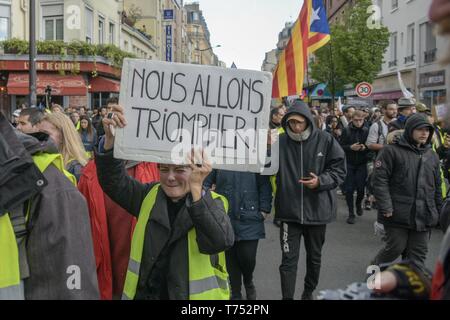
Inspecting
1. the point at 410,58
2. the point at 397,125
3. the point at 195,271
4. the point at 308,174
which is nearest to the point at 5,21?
the point at 397,125

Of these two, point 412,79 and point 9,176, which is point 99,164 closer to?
point 9,176

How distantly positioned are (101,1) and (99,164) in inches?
1071

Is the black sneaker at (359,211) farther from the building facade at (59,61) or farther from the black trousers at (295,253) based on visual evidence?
the building facade at (59,61)

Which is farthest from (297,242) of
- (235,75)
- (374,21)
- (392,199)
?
(374,21)

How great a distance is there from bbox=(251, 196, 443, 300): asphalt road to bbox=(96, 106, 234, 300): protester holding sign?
2.77 metres

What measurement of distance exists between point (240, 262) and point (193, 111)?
2612 mm

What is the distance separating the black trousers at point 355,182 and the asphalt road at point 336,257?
1.21ft

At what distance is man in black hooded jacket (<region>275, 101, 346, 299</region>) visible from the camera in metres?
5.26

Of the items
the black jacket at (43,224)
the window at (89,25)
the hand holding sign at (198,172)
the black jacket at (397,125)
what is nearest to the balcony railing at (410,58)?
the window at (89,25)

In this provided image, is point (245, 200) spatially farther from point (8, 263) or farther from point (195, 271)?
point (8, 263)

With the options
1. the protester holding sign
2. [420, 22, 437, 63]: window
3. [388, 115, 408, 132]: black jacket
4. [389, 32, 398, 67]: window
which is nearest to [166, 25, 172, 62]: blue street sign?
[389, 32, 398, 67]: window

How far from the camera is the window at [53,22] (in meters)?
25.1

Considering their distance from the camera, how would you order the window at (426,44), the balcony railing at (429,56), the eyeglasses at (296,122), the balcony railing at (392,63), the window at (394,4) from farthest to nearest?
the balcony railing at (392,63) → the window at (394,4) → the window at (426,44) → the balcony railing at (429,56) → the eyeglasses at (296,122)
